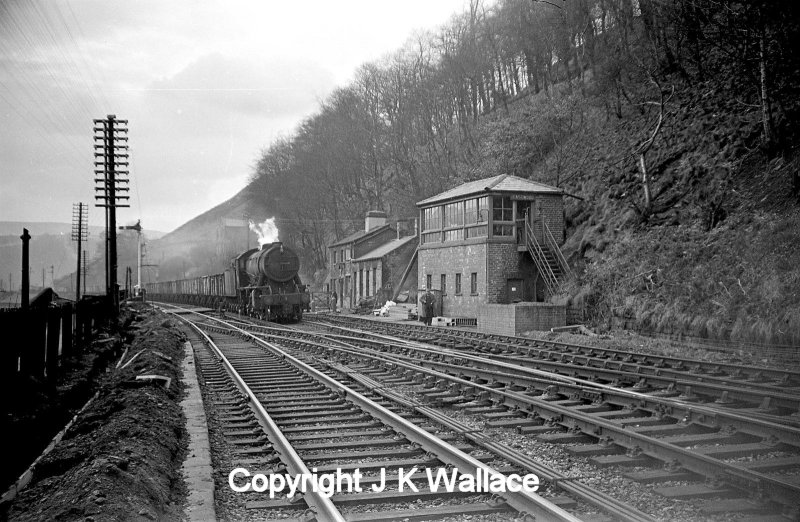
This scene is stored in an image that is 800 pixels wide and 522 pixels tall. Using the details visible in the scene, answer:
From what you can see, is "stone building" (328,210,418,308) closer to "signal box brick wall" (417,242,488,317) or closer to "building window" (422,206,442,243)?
"building window" (422,206,442,243)

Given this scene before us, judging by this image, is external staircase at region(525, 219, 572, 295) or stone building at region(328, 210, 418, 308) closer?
external staircase at region(525, 219, 572, 295)

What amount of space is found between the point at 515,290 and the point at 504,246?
6.41ft

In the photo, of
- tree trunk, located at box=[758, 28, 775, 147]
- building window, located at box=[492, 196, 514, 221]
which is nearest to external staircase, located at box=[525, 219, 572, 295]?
building window, located at box=[492, 196, 514, 221]

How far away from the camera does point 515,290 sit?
27.5m

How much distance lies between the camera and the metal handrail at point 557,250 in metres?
26.3

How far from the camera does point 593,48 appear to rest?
34.1 metres

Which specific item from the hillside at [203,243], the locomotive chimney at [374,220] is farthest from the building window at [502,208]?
the hillside at [203,243]

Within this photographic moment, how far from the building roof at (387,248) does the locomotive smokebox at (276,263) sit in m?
8.83

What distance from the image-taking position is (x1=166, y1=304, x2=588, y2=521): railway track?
5047 mm

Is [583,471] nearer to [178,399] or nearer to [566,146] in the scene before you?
[178,399]

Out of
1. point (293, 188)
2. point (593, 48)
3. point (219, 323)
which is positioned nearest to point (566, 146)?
point (593, 48)

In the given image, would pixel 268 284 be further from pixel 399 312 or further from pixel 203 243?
pixel 203 243

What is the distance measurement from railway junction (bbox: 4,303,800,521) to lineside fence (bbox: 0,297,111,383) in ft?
4.17

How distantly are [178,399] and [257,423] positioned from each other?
2540 mm
